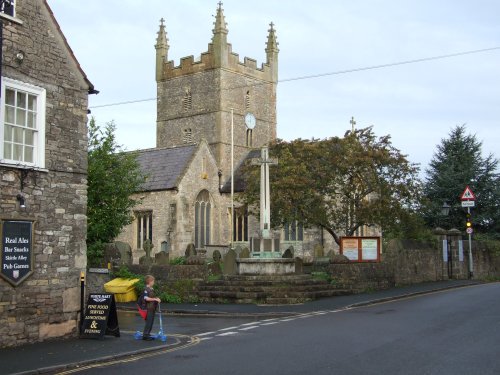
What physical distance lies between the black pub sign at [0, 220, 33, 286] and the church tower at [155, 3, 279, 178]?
36572 mm

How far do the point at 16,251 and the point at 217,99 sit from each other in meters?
40.8

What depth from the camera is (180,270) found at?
23844 mm

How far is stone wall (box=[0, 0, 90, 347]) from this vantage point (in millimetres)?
12758

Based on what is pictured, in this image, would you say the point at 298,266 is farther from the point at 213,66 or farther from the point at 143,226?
the point at 213,66

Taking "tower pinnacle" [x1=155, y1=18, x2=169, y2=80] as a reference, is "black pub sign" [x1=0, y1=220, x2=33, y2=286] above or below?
below

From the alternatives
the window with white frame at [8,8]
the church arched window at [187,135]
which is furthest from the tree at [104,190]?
the church arched window at [187,135]

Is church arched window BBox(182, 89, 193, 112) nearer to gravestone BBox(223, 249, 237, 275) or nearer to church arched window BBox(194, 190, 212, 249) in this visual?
church arched window BBox(194, 190, 212, 249)

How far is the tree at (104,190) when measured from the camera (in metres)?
29.1

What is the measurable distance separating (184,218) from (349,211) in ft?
48.4

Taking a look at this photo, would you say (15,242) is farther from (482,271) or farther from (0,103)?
(482,271)

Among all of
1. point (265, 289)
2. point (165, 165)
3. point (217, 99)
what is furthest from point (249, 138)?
point (265, 289)

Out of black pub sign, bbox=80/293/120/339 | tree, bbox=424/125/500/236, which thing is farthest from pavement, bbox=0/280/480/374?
tree, bbox=424/125/500/236

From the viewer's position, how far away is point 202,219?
44562 mm

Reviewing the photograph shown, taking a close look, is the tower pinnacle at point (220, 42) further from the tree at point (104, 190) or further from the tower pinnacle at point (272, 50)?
the tree at point (104, 190)
